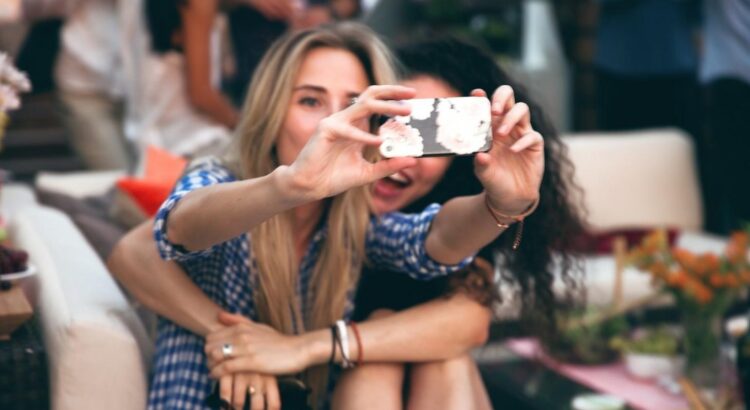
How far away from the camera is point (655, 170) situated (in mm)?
4445

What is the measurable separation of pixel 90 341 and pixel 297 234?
17.8 inches

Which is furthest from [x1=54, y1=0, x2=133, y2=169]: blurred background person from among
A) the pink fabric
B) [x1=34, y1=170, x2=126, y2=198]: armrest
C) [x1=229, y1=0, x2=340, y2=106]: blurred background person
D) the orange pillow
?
the pink fabric

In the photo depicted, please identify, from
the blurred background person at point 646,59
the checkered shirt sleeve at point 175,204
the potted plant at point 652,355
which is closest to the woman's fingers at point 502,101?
the checkered shirt sleeve at point 175,204

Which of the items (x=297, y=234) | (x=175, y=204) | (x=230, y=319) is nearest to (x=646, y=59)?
(x=297, y=234)

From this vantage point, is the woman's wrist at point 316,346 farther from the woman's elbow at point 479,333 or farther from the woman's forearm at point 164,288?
the woman's elbow at point 479,333

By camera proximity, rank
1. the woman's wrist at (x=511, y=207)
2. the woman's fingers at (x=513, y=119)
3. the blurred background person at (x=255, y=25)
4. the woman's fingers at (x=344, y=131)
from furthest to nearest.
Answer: the blurred background person at (x=255, y=25), the woman's wrist at (x=511, y=207), the woman's fingers at (x=513, y=119), the woman's fingers at (x=344, y=131)

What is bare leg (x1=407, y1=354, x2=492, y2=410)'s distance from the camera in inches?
82.4

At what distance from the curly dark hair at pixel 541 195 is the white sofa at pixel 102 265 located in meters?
0.69

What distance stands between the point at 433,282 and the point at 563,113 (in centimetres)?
399

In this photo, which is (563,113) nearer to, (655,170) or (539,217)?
(655,170)

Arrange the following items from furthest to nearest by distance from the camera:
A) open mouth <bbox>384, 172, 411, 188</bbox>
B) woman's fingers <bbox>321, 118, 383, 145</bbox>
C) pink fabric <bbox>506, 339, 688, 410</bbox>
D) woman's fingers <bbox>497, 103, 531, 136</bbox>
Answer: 1. pink fabric <bbox>506, 339, 688, 410</bbox>
2. open mouth <bbox>384, 172, 411, 188</bbox>
3. woman's fingers <bbox>497, 103, 531, 136</bbox>
4. woman's fingers <bbox>321, 118, 383, 145</bbox>

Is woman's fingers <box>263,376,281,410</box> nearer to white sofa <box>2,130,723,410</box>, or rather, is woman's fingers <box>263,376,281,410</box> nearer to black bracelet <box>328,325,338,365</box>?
black bracelet <box>328,325,338,365</box>

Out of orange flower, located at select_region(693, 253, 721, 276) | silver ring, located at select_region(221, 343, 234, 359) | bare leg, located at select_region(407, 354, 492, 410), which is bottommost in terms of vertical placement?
orange flower, located at select_region(693, 253, 721, 276)

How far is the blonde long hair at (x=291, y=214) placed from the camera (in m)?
2.07
